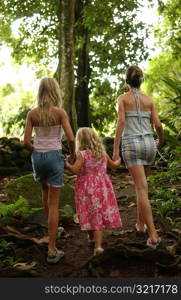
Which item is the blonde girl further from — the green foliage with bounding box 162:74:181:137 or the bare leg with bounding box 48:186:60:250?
the green foliage with bounding box 162:74:181:137

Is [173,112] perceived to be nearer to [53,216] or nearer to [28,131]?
[28,131]

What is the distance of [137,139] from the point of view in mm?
5656

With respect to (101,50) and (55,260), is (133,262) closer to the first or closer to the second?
(55,260)

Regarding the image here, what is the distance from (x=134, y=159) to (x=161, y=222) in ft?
4.95

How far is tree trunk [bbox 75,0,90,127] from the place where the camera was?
16797mm

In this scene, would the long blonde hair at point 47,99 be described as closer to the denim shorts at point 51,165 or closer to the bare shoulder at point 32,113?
the bare shoulder at point 32,113

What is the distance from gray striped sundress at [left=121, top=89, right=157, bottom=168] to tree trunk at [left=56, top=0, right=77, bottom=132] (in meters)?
8.78

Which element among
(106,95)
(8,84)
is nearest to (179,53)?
(106,95)

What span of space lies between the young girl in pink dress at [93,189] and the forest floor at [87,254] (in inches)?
12.1

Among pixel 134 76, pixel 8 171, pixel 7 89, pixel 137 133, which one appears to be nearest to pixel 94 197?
pixel 137 133

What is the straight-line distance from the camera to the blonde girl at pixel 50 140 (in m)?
5.26

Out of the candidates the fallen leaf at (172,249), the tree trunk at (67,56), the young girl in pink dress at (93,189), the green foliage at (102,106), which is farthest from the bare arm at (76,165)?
the green foliage at (102,106)

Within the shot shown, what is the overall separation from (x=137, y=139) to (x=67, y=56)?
9118 mm

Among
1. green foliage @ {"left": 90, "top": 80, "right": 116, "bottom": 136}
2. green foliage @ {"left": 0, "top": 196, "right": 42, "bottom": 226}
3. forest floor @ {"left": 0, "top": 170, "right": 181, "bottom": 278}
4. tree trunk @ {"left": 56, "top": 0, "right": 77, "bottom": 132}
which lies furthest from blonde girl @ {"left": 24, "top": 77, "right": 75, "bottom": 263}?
green foliage @ {"left": 90, "top": 80, "right": 116, "bottom": 136}
